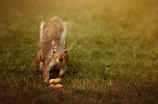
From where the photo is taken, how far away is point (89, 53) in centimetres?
538

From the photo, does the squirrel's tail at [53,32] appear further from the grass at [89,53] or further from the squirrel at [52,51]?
the grass at [89,53]

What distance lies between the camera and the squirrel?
135 inches

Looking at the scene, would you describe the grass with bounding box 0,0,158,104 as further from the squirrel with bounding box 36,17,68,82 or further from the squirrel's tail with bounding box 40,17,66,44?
the squirrel's tail with bounding box 40,17,66,44

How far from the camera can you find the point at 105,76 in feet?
14.2

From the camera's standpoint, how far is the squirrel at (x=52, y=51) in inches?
135

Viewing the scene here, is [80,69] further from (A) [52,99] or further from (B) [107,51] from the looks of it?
(A) [52,99]

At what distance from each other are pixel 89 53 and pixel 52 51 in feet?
6.49

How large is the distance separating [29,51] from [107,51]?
2.15 m

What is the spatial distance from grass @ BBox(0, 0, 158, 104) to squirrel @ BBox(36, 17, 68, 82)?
0.83ft

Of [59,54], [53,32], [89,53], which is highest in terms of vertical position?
[53,32]

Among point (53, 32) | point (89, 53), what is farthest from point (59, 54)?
point (89, 53)

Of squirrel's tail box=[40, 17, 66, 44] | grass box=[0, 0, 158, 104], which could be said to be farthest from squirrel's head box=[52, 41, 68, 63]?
squirrel's tail box=[40, 17, 66, 44]

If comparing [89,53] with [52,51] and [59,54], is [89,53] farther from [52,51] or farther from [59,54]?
[59,54]

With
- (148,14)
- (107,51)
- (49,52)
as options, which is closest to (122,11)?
(148,14)
